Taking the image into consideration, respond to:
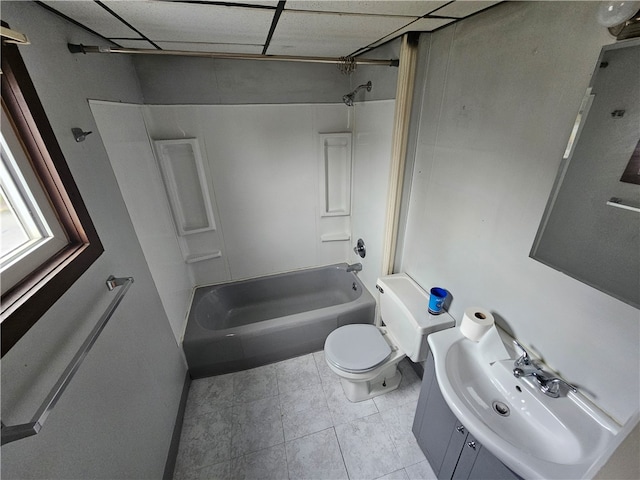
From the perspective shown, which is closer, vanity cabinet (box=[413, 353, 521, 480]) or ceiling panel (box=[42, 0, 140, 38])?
ceiling panel (box=[42, 0, 140, 38])

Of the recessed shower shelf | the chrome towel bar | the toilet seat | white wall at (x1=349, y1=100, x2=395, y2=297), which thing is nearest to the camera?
the chrome towel bar

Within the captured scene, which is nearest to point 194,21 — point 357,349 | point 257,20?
point 257,20

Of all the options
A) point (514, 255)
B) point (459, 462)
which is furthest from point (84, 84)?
point (459, 462)

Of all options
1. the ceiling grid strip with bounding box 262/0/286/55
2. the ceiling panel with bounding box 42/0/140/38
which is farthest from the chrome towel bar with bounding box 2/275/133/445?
the ceiling grid strip with bounding box 262/0/286/55

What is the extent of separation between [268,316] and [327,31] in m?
2.19

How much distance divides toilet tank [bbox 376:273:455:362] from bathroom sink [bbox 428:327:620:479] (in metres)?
0.21

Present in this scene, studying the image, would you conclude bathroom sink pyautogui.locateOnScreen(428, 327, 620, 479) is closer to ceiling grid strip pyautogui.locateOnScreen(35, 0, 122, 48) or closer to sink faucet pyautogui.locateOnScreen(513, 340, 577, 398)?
sink faucet pyautogui.locateOnScreen(513, 340, 577, 398)

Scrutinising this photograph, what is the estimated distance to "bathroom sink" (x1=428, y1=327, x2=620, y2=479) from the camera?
0.82m

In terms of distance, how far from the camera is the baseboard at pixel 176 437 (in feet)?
4.65

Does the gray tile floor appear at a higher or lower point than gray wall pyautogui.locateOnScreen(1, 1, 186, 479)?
lower

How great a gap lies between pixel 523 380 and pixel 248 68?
2.38m

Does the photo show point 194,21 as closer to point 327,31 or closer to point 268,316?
point 327,31

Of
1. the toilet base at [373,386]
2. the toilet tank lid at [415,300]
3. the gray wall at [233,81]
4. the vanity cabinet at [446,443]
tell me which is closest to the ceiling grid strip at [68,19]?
the gray wall at [233,81]

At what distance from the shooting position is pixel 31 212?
879 mm
